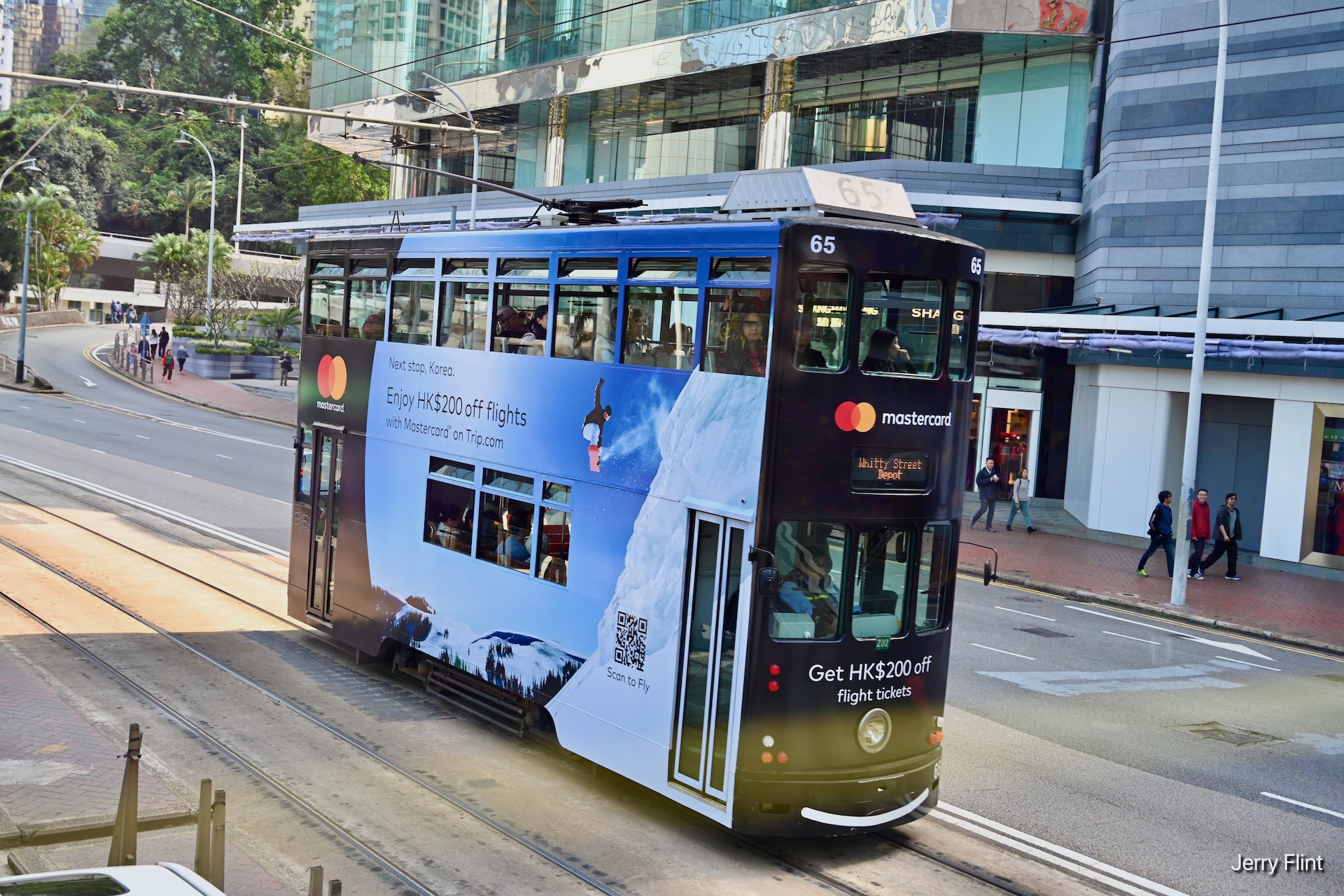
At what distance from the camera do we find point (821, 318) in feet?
27.4

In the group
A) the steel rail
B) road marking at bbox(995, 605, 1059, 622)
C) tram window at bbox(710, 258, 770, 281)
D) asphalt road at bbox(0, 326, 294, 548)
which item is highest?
tram window at bbox(710, 258, 770, 281)

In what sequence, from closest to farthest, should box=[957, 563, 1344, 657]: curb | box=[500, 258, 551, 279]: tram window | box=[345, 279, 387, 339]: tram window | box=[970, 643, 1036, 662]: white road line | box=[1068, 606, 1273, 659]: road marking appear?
1. box=[500, 258, 551, 279]: tram window
2. box=[345, 279, 387, 339]: tram window
3. box=[970, 643, 1036, 662]: white road line
4. box=[1068, 606, 1273, 659]: road marking
5. box=[957, 563, 1344, 657]: curb

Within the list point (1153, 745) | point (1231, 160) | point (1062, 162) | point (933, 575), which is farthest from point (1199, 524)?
point (933, 575)

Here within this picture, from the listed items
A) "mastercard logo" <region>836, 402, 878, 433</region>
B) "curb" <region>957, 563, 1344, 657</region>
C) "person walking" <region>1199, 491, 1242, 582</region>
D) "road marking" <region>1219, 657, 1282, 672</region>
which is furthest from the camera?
"person walking" <region>1199, 491, 1242, 582</region>

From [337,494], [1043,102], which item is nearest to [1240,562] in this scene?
[1043,102]

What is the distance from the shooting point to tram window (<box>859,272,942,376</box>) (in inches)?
334

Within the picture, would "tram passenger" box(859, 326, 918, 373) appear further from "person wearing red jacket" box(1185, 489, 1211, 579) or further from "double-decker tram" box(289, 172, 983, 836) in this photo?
"person wearing red jacket" box(1185, 489, 1211, 579)

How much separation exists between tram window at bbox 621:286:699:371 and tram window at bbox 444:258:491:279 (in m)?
2.12

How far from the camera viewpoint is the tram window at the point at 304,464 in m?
13.7

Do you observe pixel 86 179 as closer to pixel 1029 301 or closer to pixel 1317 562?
pixel 1029 301

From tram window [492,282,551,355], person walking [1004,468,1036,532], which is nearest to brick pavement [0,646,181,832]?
tram window [492,282,551,355]

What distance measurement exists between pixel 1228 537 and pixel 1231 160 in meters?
8.25

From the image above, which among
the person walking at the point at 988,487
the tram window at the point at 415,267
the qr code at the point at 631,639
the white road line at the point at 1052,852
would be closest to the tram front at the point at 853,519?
the white road line at the point at 1052,852

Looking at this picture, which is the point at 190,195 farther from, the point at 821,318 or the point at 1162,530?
the point at 821,318
